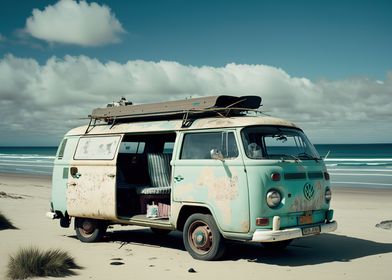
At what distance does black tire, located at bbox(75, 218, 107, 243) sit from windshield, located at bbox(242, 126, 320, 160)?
13.6 feet

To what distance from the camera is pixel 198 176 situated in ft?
28.1

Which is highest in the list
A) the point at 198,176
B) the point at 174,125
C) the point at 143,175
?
the point at 174,125

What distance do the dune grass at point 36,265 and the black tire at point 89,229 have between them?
2869 mm

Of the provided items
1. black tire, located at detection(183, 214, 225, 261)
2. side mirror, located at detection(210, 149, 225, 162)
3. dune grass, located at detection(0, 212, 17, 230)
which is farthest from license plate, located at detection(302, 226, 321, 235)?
dune grass, located at detection(0, 212, 17, 230)

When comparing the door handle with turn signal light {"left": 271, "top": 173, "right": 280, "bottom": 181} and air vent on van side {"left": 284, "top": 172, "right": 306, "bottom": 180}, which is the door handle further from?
air vent on van side {"left": 284, "top": 172, "right": 306, "bottom": 180}

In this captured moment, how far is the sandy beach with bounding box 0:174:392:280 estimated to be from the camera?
7691 mm

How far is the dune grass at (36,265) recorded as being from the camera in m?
7.39

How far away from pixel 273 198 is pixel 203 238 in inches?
57.9

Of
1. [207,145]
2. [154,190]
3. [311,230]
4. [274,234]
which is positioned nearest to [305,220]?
[311,230]

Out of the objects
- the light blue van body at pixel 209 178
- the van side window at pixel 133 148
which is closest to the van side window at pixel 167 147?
the light blue van body at pixel 209 178

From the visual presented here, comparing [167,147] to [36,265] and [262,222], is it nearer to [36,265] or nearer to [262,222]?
[262,222]

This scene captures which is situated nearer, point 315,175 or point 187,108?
point 315,175

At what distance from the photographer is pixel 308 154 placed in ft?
29.6

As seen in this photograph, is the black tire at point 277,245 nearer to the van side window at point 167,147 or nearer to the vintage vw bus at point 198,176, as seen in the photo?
the vintage vw bus at point 198,176
